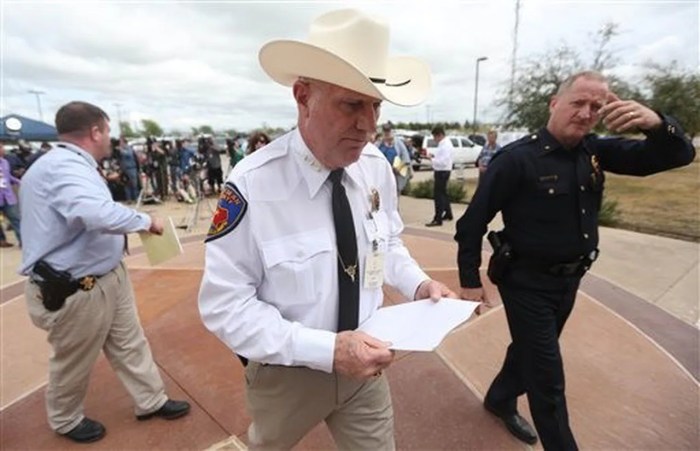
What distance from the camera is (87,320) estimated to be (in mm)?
2316

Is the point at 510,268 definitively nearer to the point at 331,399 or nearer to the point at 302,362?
the point at 331,399

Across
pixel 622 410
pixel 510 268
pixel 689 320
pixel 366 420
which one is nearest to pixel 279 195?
pixel 366 420

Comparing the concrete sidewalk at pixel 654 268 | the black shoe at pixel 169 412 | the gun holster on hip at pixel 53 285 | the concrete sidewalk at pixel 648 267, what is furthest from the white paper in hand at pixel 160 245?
the concrete sidewalk at pixel 654 268

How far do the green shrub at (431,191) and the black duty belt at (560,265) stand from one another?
28.4 ft

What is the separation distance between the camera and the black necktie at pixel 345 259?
1453 millimetres

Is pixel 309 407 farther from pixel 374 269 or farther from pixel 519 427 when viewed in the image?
pixel 519 427

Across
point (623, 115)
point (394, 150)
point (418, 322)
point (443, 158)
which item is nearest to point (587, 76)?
point (623, 115)

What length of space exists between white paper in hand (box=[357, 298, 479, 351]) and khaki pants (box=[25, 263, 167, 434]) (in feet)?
5.46

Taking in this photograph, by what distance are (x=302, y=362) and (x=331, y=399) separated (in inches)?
14.2

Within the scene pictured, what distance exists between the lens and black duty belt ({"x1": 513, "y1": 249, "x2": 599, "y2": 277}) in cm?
213

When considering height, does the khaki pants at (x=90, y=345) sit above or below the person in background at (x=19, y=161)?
below

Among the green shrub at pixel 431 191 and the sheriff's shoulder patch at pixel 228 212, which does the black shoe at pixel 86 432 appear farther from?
the green shrub at pixel 431 191

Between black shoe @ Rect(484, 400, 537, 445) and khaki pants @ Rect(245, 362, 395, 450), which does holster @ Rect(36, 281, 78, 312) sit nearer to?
khaki pants @ Rect(245, 362, 395, 450)

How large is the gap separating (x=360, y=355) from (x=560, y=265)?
1.34m
